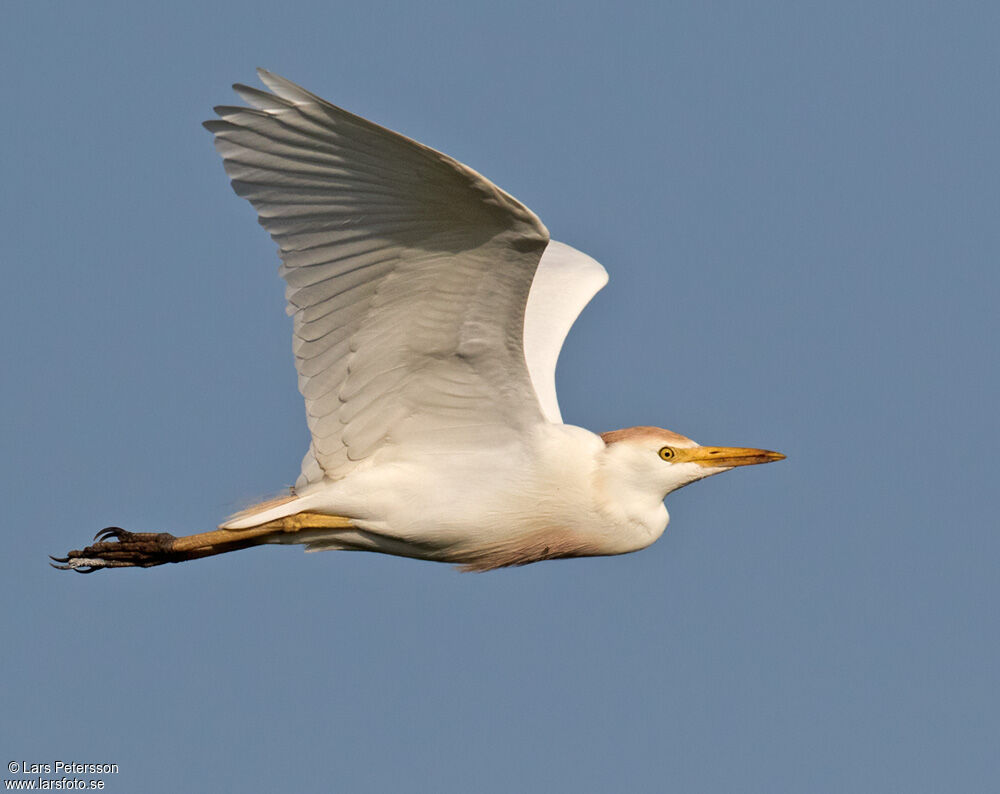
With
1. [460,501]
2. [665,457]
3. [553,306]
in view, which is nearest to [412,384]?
[460,501]

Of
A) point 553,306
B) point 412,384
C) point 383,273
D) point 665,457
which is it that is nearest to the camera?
point 383,273

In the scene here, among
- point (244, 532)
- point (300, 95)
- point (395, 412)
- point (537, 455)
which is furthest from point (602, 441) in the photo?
point (300, 95)

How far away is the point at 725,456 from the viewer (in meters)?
10.0

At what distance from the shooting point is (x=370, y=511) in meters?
9.70

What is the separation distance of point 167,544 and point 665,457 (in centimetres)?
343

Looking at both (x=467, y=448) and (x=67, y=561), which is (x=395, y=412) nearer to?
(x=467, y=448)

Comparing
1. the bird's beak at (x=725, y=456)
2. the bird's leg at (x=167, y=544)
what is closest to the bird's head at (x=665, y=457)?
the bird's beak at (x=725, y=456)

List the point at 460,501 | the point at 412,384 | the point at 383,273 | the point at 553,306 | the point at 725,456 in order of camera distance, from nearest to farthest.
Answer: the point at 383,273, the point at 412,384, the point at 460,501, the point at 725,456, the point at 553,306

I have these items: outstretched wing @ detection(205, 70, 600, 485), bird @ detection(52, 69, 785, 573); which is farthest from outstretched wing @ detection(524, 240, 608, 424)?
outstretched wing @ detection(205, 70, 600, 485)

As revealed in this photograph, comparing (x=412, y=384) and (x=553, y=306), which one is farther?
(x=553, y=306)

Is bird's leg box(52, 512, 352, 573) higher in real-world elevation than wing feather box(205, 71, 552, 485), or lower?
lower

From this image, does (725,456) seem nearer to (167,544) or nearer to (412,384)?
(412,384)

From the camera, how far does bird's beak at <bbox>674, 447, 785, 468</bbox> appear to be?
9.98 metres

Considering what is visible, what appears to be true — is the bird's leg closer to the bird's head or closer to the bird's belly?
the bird's belly
